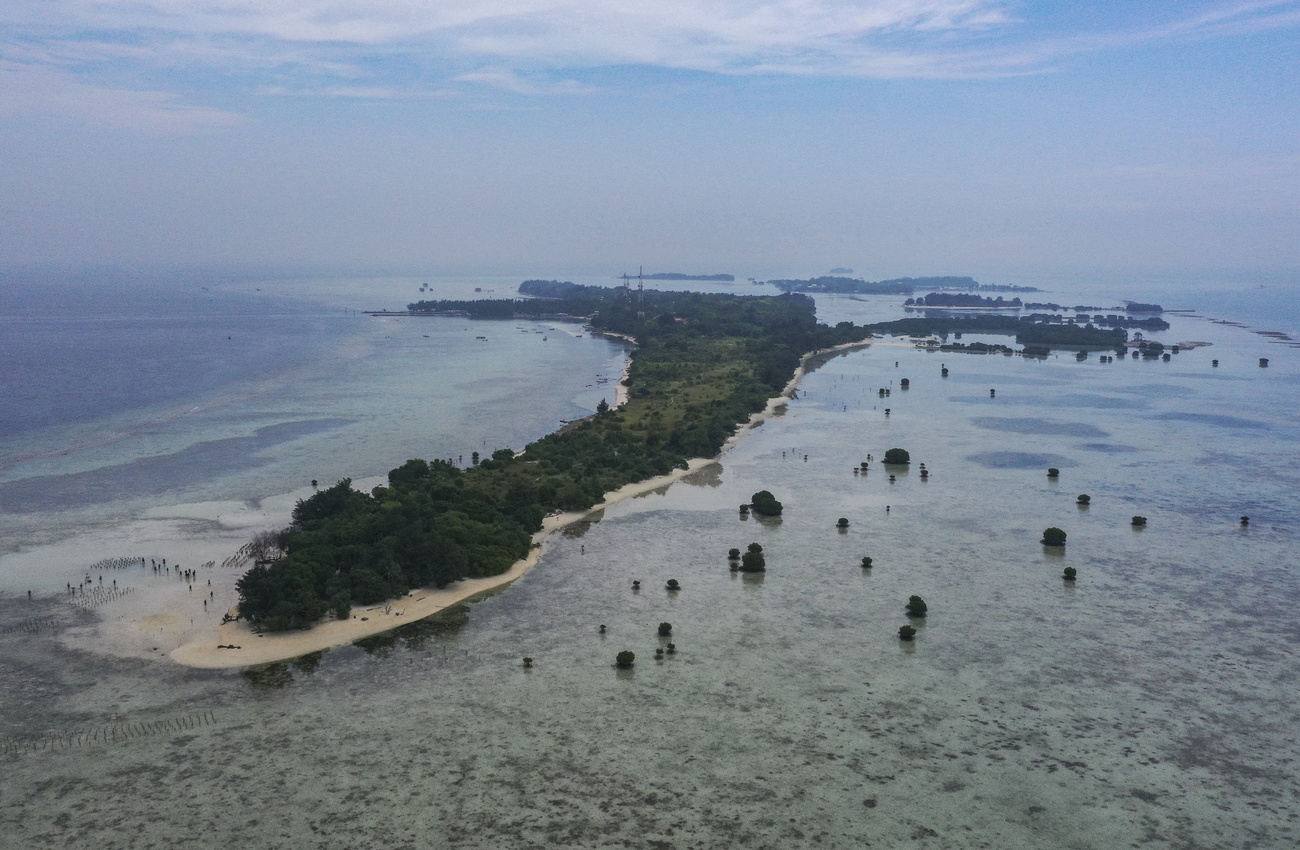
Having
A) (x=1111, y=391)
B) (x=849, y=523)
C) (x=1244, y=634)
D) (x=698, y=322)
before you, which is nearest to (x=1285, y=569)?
(x=1244, y=634)

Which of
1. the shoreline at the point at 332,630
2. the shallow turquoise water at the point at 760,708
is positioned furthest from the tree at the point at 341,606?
the shallow turquoise water at the point at 760,708

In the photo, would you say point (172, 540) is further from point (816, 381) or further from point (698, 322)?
point (698, 322)

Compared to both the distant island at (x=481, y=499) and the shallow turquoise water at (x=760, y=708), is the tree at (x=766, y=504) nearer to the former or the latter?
the shallow turquoise water at (x=760, y=708)

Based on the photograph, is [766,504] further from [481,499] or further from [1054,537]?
[481,499]

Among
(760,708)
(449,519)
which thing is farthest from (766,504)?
(760,708)

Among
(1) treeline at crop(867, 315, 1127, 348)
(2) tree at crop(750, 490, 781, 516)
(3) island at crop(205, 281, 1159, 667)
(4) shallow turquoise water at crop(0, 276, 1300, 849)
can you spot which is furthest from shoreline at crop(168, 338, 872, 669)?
(1) treeline at crop(867, 315, 1127, 348)
